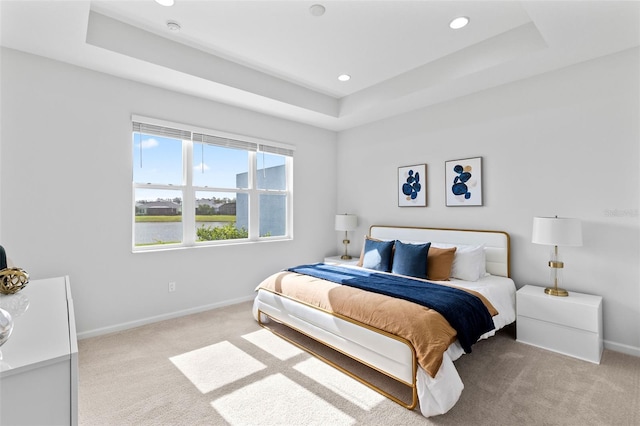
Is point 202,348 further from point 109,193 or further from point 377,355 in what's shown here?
point 109,193

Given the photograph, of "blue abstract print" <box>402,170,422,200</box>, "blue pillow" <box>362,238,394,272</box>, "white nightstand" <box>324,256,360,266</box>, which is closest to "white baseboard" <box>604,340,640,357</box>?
"blue pillow" <box>362,238,394,272</box>

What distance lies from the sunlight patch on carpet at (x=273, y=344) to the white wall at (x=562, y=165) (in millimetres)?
2454

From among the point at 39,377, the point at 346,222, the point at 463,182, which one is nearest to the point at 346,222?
the point at 346,222

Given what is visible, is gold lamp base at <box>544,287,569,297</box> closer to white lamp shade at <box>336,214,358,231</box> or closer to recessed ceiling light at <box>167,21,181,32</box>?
white lamp shade at <box>336,214,358,231</box>

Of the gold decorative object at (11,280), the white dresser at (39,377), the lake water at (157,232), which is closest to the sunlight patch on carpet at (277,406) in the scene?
the white dresser at (39,377)

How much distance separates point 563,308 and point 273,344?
8.60 ft

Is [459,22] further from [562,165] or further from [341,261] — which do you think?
[341,261]

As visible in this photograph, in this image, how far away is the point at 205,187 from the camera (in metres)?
4.00

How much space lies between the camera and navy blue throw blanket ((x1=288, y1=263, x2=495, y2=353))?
2275 mm

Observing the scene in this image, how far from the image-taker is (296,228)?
4930mm

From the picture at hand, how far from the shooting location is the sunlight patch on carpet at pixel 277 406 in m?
1.94

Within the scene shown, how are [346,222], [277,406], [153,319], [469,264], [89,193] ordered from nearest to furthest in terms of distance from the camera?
[277,406] < [89,193] < [469,264] < [153,319] < [346,222]

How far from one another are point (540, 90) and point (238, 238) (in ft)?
13.0

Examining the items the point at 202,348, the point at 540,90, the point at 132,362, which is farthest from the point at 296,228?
the point at 540,90
